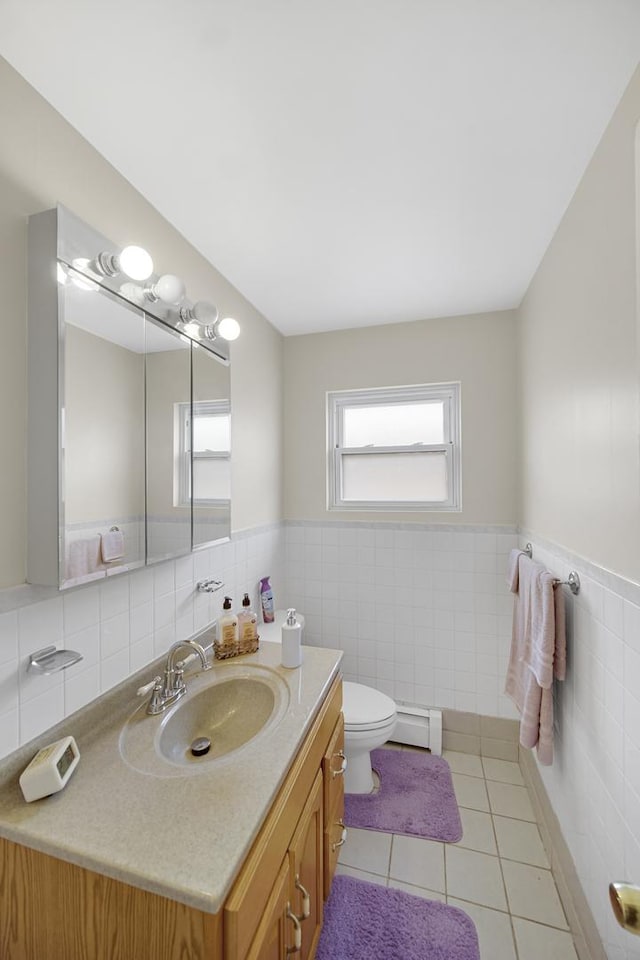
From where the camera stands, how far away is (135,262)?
42.0 inches

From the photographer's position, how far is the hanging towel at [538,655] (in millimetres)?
1380

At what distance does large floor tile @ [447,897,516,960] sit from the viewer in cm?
124

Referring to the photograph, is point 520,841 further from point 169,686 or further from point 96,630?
point 96,630

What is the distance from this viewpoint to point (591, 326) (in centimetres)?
119

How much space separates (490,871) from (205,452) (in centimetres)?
196

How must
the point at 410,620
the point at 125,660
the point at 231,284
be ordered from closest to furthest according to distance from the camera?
the point at 125,660
the point at 231,284
the point at 410,620

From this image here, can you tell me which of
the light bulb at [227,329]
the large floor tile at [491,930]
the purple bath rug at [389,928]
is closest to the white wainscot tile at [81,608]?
the light bulb at [227,329]

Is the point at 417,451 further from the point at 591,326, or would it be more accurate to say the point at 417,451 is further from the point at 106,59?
the point at 106,59

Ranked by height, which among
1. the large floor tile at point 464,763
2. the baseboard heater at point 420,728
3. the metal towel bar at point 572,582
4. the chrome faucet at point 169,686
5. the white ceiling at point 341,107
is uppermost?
the white ceiling at point 341,107

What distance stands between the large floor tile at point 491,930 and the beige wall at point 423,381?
5.06ft

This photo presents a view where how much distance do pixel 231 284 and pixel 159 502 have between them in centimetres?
117

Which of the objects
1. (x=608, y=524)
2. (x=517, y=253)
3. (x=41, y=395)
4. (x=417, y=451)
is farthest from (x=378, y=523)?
(x=41, y=395)

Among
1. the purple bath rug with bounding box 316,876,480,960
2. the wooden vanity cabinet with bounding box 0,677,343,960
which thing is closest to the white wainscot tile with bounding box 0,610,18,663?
the wooden vanity cabinet with bounding box 0,677,343,960

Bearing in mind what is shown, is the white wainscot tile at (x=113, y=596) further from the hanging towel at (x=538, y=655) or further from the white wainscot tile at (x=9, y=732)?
the hanging towel at (x=538, y=655)
